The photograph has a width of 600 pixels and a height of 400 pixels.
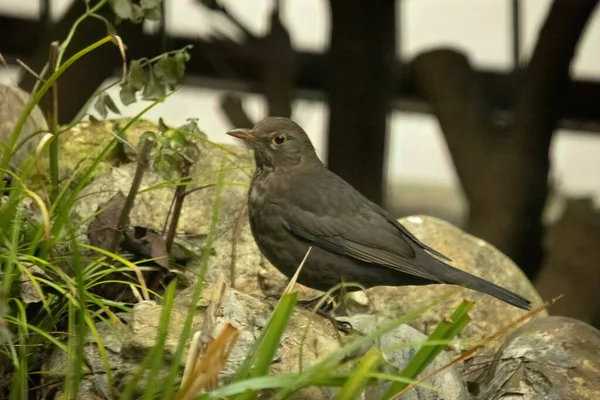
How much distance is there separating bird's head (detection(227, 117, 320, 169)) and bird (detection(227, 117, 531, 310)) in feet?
0.16

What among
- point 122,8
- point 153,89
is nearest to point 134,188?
point 153,89

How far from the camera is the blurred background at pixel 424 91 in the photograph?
3404 millimetres

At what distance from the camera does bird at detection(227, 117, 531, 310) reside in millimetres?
2240

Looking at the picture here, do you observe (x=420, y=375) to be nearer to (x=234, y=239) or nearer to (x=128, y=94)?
(x=234, y=239)

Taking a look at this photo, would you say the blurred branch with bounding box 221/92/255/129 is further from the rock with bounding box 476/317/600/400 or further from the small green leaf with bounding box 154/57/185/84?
the rock with bounding box 476/317/600/400

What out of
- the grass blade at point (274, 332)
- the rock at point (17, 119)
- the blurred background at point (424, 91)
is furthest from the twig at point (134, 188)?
the blurred background at point (424, 91)

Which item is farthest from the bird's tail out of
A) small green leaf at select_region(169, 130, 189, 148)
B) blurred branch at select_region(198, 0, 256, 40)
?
blurred branch at select_region(198, 0, 256, 40)

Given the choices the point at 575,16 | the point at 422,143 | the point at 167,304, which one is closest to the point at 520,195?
the point at 422,143

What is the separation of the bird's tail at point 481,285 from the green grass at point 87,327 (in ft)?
1.30

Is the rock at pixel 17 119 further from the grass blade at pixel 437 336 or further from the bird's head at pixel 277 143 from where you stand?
the grass blade at pixel 437 336

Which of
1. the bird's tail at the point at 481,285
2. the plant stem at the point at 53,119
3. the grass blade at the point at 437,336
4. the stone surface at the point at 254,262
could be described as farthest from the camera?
the bird's tail at the point at 481,285

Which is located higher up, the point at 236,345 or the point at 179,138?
the point at 179,138

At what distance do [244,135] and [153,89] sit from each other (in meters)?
0.27

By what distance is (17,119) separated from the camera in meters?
2.58
